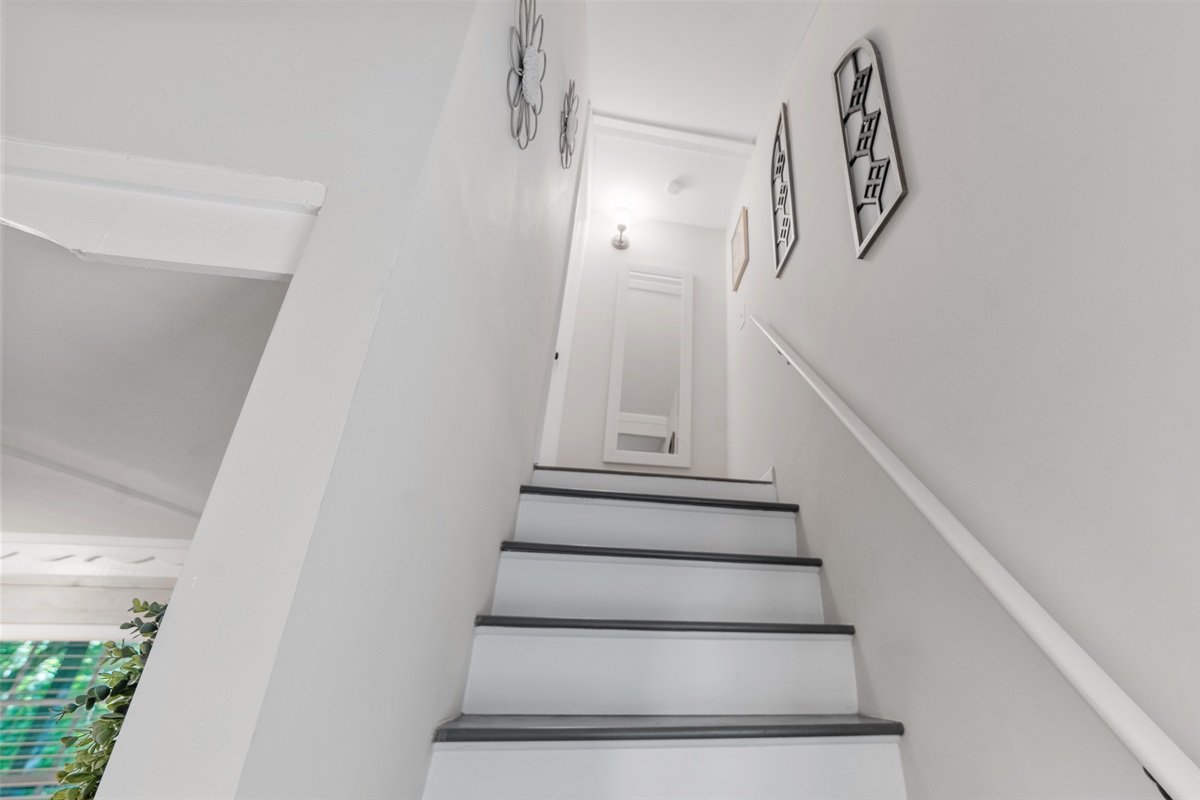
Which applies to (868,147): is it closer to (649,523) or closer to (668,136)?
(649,523)

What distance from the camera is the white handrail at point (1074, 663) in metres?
0.57

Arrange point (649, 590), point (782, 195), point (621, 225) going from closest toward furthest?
point (649, 590), point (782, 195), point (621, 225)

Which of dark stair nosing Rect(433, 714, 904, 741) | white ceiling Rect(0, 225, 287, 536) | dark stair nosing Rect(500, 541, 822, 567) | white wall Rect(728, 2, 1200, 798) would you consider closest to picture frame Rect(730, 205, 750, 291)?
white wall Rect(728, 2, 1200, 798)

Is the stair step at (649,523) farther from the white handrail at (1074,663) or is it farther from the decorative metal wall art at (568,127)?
the decorative metal wall art at (568,127)

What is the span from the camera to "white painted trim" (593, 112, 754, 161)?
3.37 metres

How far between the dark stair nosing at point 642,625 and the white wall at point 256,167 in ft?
2.83

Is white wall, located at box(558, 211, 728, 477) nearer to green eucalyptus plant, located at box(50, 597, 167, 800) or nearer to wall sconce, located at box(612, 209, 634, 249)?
wall sconce, located at box(612, 209, 634, 249)

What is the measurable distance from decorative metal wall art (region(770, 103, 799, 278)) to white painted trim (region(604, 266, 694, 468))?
1149 mm

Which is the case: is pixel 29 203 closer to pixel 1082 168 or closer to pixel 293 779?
Result: pixel 293 779

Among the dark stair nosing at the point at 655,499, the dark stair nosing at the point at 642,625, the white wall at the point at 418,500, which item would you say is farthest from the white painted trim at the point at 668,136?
the dark stair nosing at the point at 642,625

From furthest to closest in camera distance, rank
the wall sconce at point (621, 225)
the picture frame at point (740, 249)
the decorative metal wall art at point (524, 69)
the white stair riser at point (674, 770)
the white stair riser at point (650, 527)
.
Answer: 1. the wall sconce at point (621, 225)
2. the picture frame at point (740, 249)
3. the white stair riser at point (650, 527)
4. the decorative metal wall art at point (524, 69)
5. the white stair riser at point (674, 770)

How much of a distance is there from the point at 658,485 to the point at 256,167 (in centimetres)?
180

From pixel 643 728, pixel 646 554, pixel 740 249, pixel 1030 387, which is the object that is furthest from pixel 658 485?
pixel 740 249

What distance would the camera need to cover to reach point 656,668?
4.18 feet
